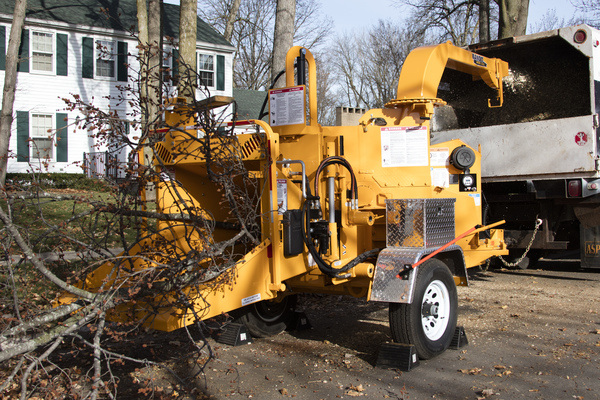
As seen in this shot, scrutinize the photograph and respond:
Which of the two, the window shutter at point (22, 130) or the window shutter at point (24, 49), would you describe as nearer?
the window shutter at point (22, 130)

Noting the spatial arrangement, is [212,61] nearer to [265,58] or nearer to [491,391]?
[265,58]

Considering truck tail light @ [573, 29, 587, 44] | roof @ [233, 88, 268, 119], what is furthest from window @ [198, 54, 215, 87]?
truck tail light @ [573, 29, 587, 44]

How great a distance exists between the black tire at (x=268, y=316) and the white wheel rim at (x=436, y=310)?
5.23 ft

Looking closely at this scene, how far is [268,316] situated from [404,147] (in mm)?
2189

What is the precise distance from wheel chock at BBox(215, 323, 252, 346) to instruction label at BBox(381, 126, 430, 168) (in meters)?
2.11

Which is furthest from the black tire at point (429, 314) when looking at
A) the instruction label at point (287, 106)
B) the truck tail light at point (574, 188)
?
the truck tail light at point (574, 188)

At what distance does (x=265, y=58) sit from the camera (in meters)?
44.3

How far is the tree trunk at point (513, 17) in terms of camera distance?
15.2 m

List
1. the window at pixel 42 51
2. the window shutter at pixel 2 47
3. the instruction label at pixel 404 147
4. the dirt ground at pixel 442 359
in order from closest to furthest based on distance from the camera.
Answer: the dirt ground at pixel 442 359, the instruction label at pixel 404 147, the window shutter at pixel 2 47, the window at pixel 42 51

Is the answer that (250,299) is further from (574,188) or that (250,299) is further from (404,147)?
(574,188)

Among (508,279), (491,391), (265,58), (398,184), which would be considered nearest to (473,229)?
(398,184)

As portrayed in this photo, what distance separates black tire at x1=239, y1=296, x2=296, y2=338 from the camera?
5.82 metres

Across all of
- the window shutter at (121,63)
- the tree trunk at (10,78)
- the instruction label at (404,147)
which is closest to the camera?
the instruction label at (404,147)

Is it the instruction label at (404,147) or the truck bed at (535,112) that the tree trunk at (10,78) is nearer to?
the truck bed at (535,112)
